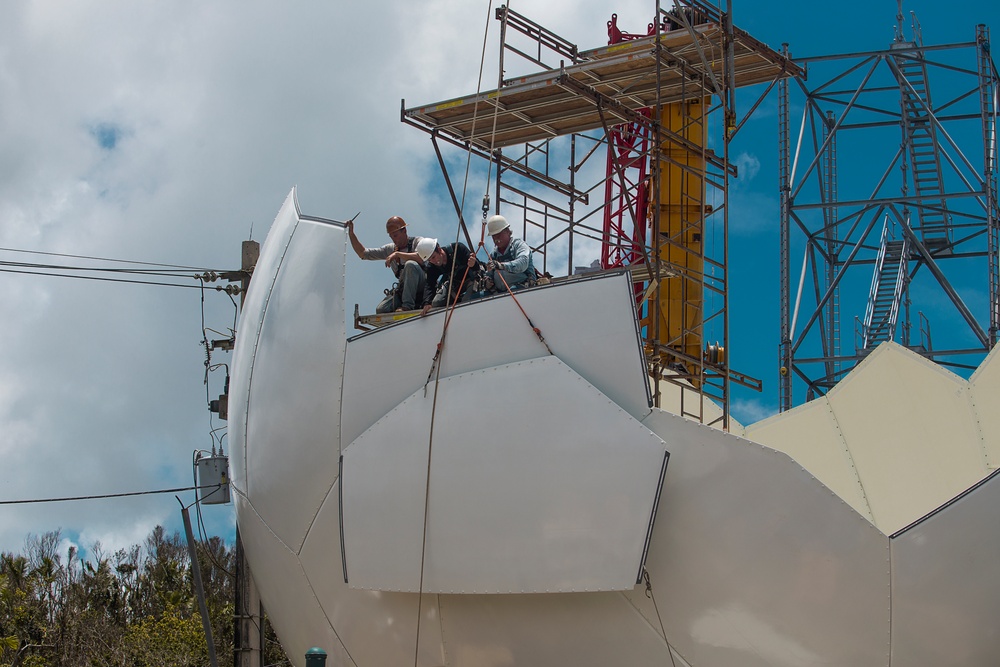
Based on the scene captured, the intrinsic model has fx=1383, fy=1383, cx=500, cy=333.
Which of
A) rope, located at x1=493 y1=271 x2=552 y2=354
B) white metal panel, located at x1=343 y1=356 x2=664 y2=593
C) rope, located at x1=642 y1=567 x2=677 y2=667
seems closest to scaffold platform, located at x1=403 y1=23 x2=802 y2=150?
rope, located at x1=493 y1=271 x2=552 y2=354

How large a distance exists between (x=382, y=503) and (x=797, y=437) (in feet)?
26.5

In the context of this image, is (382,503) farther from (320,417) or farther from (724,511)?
(724,511)

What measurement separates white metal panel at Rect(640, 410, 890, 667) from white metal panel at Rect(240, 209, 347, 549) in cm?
340

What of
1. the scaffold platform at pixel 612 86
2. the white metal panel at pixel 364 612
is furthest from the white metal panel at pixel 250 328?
the scaffold platform at pixel 612 86

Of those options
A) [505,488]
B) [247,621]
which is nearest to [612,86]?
[505,488]

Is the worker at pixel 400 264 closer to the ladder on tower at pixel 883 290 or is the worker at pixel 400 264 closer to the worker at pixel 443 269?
the worker at pixel 443 269

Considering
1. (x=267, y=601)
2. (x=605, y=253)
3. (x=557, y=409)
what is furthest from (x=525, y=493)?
(x=605, y=253)

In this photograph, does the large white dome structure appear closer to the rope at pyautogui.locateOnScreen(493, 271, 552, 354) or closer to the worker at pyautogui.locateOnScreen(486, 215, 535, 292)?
the rope at pyautogui.locateOnScreen(493, 271, 552, 354)

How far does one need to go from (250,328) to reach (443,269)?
7.47ft

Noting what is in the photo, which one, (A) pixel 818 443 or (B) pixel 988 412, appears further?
(A) pixel 818 443

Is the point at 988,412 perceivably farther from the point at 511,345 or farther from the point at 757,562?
the point at 511,345

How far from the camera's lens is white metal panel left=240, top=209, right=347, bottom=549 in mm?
13742

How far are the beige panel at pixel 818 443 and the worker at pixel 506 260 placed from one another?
6210 mm

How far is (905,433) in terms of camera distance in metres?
18.5
